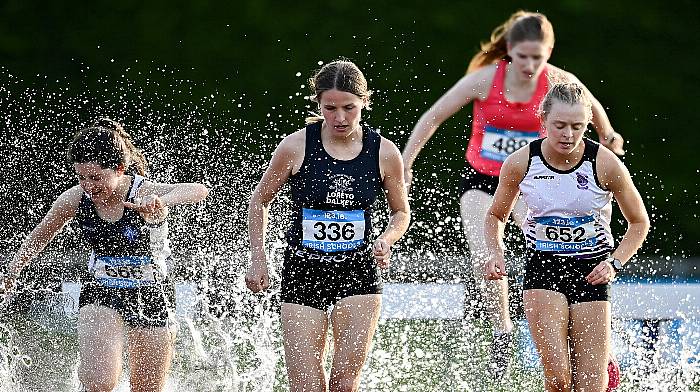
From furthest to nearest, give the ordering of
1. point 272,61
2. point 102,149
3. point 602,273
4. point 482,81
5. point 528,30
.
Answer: point 272,61
point 482,81
point 528,30
point 102,149
point 602,273

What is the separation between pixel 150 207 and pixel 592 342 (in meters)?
1.78

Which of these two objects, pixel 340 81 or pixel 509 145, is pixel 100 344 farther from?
pixel 509 145

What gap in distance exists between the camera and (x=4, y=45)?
31.9 feet

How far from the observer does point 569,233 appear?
17.5 ft

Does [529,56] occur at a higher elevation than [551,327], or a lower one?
higher

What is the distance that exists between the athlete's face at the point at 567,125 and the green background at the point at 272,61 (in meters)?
4.39

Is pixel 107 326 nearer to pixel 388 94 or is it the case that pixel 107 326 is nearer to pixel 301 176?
pixel 301 176

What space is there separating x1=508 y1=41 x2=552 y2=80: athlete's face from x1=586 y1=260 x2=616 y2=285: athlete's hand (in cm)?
177

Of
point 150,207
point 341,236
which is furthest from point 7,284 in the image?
point 341,236

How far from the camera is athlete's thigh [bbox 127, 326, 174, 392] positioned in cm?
552

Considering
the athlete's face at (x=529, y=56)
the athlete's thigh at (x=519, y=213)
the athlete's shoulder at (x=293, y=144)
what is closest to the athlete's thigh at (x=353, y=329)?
the athlete's shoulder at (x=293, y=144)

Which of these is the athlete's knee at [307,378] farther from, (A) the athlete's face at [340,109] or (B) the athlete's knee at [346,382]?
(A) the athlete's face at [340,109]

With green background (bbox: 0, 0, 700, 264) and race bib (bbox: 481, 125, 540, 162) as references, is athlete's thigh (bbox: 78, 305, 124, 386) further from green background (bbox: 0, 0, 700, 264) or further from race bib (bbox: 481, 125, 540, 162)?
green background (bbox: 0, 0, 700, 264)

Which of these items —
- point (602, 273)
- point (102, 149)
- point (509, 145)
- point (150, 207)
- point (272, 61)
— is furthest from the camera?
point (272, 61)
